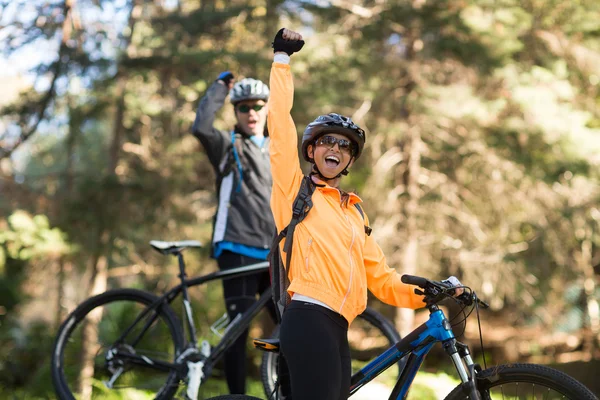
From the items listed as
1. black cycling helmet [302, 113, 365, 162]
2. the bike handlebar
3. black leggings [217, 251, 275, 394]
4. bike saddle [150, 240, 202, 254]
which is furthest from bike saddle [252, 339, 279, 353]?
bike saddle [150, 240, 202, 254]

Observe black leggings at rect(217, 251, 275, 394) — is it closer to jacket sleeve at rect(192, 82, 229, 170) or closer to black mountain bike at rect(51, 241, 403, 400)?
black mountain bike at rect(51, 241, 403, 400)

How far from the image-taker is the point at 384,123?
998 centimetres

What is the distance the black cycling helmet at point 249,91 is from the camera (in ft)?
13.4

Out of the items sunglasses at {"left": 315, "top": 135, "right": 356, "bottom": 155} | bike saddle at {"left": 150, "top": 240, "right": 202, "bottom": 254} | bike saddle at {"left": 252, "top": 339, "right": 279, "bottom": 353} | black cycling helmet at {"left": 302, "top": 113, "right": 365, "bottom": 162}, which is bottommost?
bike saddle at {"left": 252, "top": 339, "right": 279, "bottom": 353}

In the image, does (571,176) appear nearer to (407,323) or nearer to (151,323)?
(407,323)

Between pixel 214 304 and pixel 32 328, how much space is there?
4.55 metres

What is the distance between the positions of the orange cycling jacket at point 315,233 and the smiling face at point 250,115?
4.83 ft

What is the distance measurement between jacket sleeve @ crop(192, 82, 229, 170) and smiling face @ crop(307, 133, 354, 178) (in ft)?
4.44

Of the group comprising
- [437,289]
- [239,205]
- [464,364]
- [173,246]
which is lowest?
[464,364]

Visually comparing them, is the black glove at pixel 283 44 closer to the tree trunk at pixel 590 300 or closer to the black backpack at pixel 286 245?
the black backpack at pixel 286 245

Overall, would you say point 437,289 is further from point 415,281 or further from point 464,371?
point 464,371

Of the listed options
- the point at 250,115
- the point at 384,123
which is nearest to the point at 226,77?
the point at 250,115

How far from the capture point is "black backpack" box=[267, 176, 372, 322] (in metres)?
2.65

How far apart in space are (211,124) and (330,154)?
1.41m
